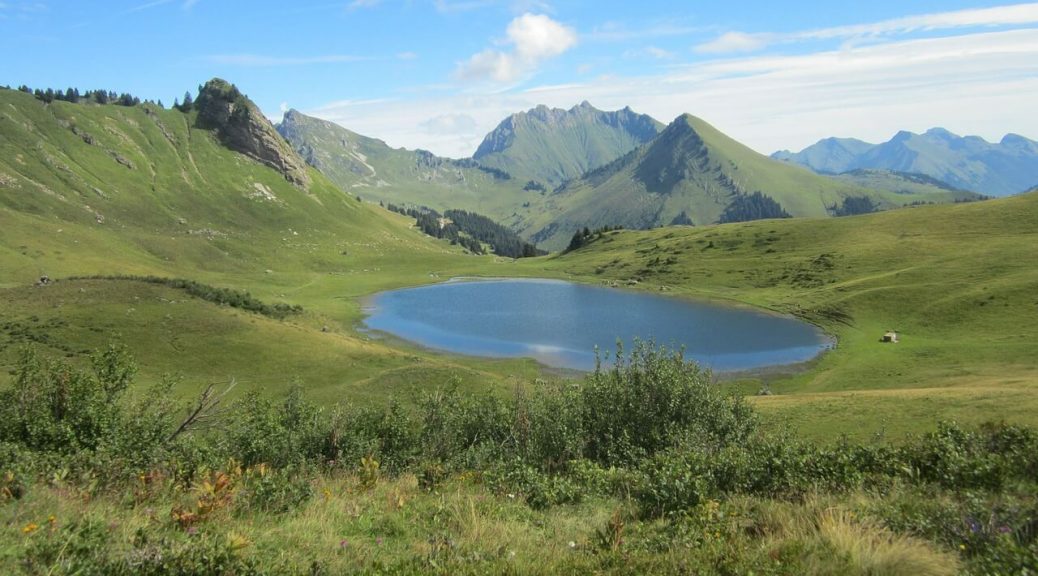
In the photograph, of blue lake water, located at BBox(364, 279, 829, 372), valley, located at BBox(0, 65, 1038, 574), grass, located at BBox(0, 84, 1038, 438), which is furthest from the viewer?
blue lake water, located at BBox(364, 279, 829, 372)

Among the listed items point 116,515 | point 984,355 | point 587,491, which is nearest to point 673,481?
point 587,491

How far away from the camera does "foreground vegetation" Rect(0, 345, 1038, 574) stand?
9555 mm

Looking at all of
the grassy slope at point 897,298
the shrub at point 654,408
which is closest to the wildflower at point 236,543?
the shrub at point 654,408

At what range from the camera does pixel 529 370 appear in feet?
279

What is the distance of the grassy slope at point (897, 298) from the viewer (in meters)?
45.2

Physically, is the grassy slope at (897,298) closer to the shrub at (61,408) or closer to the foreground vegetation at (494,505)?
the foreground vegetation at (494,505)

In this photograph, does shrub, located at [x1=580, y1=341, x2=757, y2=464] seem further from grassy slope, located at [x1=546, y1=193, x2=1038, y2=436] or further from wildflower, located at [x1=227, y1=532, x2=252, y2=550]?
wildflower, located at [x1=227, y1=532, x2=252, y2=550]

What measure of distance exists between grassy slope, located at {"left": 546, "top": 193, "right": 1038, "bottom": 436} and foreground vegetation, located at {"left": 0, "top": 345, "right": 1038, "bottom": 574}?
89.0 feet

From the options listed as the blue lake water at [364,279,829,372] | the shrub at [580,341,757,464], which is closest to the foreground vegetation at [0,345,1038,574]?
the shrub at [580,341,757,464]

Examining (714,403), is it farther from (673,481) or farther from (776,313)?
(776,313)

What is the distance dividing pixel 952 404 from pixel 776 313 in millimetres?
81317

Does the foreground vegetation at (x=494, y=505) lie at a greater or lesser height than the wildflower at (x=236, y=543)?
lesser

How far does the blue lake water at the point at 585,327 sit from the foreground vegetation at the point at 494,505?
5076 cm

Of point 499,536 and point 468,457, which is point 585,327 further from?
point 499,536
